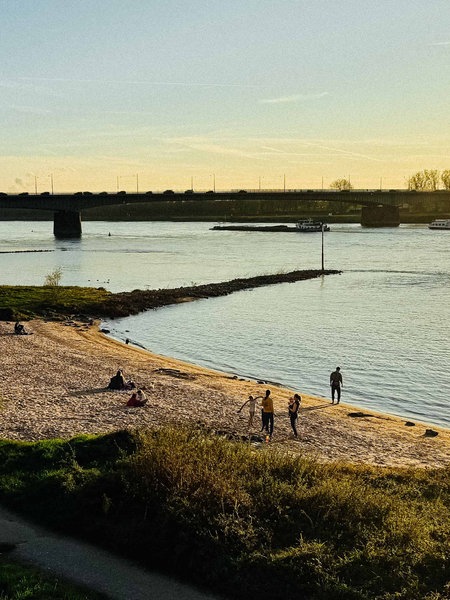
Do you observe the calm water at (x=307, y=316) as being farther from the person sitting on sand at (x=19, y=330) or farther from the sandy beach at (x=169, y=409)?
the person sitting on sand at (x=19, y=330)

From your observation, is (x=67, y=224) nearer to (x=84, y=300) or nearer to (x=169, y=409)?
(x=84, y=300)

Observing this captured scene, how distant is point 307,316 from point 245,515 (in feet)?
164

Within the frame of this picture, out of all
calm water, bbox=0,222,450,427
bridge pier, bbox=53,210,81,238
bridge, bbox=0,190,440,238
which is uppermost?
bridge, bbox=0,190,440,238

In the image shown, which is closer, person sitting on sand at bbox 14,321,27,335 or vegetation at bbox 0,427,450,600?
vegetation at bbox 0,427,450,600

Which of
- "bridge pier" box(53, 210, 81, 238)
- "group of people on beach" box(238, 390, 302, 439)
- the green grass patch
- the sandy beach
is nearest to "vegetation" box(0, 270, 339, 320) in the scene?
the green grass patch

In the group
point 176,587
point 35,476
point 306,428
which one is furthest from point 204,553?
point 306,428

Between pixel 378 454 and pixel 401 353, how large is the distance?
2376 centimetres

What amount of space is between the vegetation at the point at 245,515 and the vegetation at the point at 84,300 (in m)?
41.8

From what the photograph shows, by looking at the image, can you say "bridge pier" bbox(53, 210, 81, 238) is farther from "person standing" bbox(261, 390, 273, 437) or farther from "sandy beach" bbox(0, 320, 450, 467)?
"person standing" bbox(261, 390, 273, 437)

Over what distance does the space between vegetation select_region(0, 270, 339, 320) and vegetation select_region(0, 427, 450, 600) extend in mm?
41806

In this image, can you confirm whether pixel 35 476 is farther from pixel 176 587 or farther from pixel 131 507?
pixel 176 587

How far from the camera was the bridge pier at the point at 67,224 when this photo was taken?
178 metres

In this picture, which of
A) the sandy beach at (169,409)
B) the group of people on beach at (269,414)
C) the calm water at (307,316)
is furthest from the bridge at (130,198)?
the group of people on beach at (269,414)

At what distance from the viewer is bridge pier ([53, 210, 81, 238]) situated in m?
178
